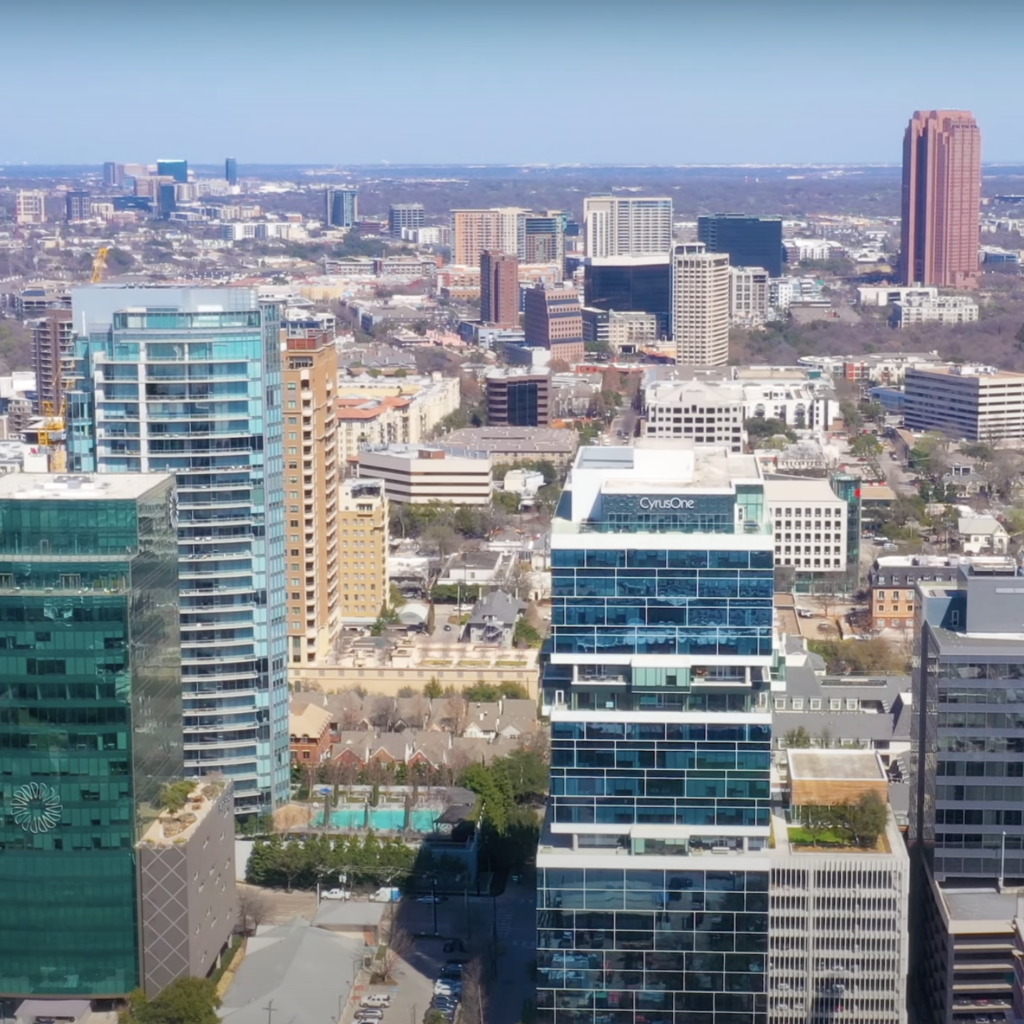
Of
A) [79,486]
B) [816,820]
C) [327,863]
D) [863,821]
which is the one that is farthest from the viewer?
[327,863]

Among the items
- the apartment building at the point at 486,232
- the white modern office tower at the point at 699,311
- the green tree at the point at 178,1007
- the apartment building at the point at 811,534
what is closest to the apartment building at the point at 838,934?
the green tree at the point at 178,1007

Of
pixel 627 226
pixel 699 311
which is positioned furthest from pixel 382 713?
pixel 627 226

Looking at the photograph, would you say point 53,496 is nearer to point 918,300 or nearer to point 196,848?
point 196,848

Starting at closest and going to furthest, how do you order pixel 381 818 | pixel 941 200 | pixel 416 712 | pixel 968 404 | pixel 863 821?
pixel 863 821 < pixel 381 818 < pixel 416 712 < pixel 968 404 < pixel 941 200

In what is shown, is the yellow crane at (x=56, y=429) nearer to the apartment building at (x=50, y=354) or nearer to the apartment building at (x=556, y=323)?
the apartment building at (x=50, y=354)

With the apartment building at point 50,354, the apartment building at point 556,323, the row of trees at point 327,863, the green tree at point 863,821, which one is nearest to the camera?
the green tree at point 863,821

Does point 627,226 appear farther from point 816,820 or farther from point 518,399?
point 816,820
